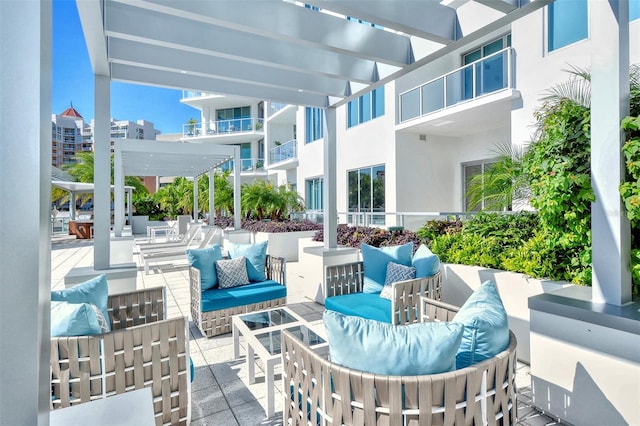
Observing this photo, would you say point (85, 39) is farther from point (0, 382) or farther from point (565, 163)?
point (565, 163)

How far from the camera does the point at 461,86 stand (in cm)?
924

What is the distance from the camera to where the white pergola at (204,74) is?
0.79m

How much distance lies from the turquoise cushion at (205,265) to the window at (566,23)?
7519 millimetres

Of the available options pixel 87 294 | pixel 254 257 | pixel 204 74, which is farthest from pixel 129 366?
pixel 204 74

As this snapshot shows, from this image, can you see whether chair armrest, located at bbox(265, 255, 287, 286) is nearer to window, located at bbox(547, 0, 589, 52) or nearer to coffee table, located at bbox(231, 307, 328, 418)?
coffee table, located at bbox(231, 307, 328, 418)

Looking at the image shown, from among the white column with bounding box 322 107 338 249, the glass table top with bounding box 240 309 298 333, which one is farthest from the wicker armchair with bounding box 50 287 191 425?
the white column with bounding box 322 107 338 249

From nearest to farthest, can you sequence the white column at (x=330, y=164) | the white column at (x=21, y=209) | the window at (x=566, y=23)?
the white column at (x=21, y=209) < the white column at (x=330, y=164) < the window at (x=566, y=23)

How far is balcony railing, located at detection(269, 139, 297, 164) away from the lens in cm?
1705

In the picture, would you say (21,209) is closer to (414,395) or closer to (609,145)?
(414,395)

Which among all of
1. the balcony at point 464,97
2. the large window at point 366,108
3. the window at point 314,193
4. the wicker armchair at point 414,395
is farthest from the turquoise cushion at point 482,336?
the window at point 314,193

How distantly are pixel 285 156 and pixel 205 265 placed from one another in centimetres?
1366

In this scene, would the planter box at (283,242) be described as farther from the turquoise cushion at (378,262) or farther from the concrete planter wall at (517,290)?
the concrete planter wall at (517,290)

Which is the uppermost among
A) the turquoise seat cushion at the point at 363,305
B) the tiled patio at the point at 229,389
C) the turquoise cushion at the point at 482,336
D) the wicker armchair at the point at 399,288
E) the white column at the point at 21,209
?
the white column at the point at 21,209

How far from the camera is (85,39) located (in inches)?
128
